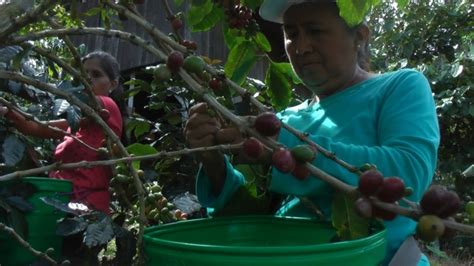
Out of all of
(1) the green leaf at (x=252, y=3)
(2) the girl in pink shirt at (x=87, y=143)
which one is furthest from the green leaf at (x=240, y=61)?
(2) the girl in pink shirt at (x=87, y=143)

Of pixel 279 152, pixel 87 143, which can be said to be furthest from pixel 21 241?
pixel 87 143

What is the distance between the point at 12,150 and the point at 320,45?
830 millimetres

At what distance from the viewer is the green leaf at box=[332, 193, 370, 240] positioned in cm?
91

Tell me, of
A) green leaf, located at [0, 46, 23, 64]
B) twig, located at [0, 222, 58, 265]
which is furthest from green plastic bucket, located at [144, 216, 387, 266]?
green leaf, located at [0, 46, 23, 64]

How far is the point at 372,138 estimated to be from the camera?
4.54 feet

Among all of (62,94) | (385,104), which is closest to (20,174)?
(62,94)

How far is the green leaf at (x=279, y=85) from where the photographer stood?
157 centimetres

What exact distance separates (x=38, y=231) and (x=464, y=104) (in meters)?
5.09

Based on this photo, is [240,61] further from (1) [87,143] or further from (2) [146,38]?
(2) [146,38]

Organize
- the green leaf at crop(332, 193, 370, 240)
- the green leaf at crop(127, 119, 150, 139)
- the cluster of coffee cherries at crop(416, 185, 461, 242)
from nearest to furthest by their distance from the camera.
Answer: the cluster of coffee cherries at crop(416, 185, 461, 242), the green leaf at crop(332, 193, 370, 240), the green leaf at crop(127, 119, 150, 139)

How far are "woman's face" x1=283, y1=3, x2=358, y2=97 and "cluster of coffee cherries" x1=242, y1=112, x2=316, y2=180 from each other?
2.33ft

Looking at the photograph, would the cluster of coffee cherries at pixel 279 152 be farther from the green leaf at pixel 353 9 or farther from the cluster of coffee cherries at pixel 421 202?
the green leaf at pixel 353 9

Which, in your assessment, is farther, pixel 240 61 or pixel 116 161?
pixel 240 61

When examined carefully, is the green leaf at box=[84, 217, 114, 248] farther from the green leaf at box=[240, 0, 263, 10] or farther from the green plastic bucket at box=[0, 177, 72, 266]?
the green leaf at box=[240, 0, 263, 10]
